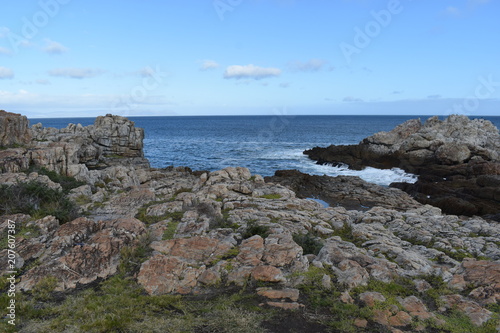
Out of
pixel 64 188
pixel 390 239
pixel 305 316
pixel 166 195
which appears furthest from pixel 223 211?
pixel 64 188

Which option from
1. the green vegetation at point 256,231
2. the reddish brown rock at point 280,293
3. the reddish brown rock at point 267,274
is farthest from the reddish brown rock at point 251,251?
the reddish brown rock at point 280,293

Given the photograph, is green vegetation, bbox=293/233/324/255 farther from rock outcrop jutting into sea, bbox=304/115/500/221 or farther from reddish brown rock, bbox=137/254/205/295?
rock outcrop jutting into sea, bbox=304/115/500/221

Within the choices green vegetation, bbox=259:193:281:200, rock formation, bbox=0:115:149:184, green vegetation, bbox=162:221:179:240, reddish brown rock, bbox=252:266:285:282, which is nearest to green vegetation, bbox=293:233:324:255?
reddish brown rock, bbox=252:266:285:282

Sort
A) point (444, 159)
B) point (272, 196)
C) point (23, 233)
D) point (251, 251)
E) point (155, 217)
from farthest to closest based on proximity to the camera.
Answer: point (444, 159), point (272, 196), point (155, 217), point (23, 233), point (251, 251)

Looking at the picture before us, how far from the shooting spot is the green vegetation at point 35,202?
15102 mm

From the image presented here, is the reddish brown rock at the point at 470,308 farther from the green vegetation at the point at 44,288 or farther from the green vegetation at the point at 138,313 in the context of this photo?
the green vegetation at the point at 44,288

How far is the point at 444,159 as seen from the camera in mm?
49625

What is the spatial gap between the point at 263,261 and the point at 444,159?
157 ft

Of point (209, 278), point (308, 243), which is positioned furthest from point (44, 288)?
point (308, 243)

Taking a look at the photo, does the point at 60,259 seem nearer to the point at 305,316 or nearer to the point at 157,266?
the point at 157,266

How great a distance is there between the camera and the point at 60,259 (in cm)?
1108

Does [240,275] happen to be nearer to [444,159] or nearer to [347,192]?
[347,192]

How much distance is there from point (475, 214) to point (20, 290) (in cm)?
3522

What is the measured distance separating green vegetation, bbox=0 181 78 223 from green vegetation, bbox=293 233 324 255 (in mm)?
10570
